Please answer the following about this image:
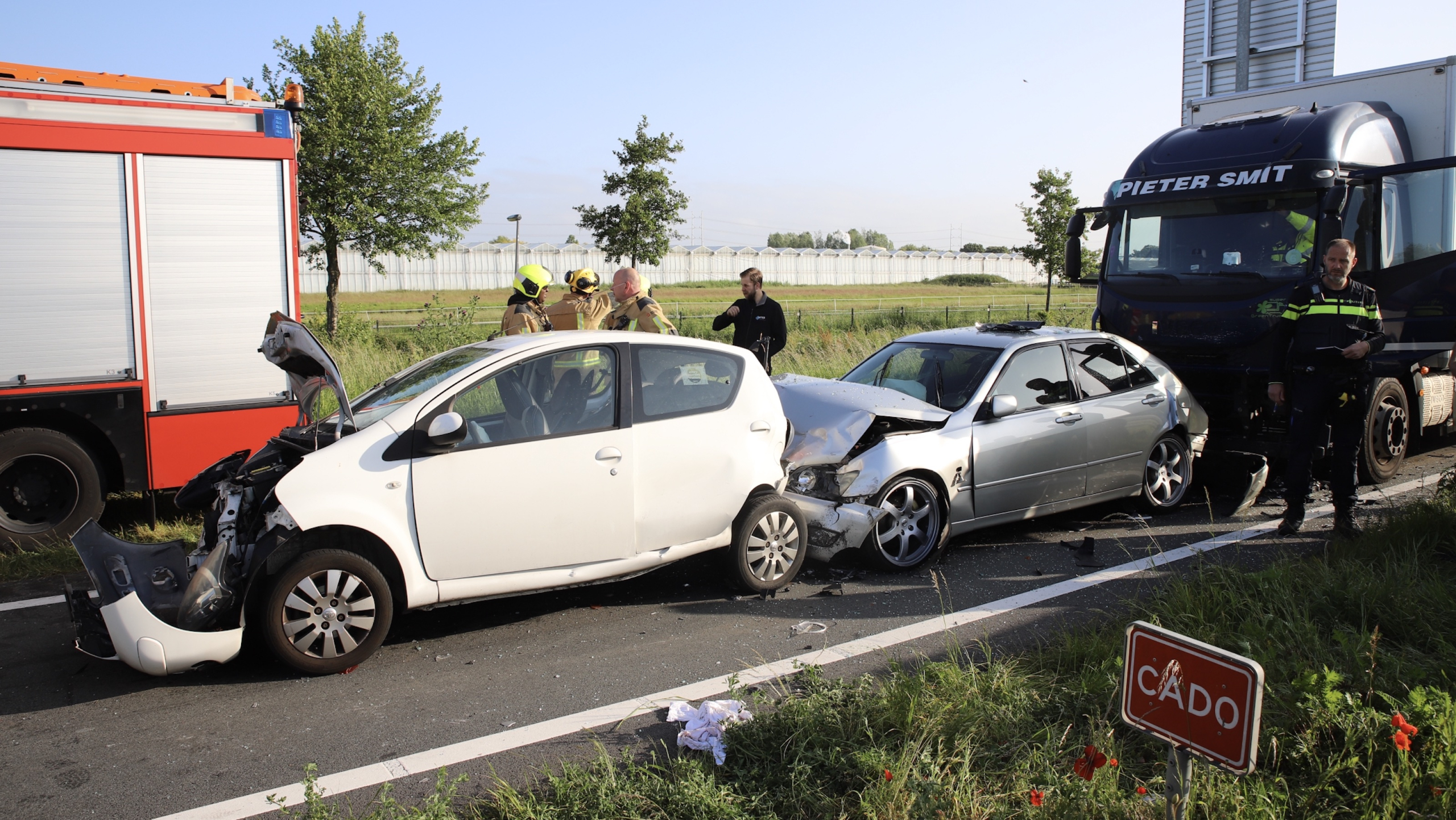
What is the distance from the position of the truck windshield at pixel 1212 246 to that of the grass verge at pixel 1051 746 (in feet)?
15.6

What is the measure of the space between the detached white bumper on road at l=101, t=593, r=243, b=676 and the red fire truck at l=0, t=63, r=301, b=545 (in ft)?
9.60

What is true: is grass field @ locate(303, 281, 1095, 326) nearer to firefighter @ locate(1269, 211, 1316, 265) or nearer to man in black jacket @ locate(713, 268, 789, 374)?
man in black jacket @ locate(713, 268, 789, 374)

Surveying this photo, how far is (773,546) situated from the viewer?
231 inches

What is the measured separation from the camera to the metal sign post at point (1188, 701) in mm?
2189

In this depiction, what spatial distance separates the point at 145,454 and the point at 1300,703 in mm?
6902

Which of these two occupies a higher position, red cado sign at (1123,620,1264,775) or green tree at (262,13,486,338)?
green tree at (262,13,486,338)

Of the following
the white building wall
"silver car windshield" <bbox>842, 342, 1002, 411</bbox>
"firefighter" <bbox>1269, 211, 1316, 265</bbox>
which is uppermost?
the white building wall

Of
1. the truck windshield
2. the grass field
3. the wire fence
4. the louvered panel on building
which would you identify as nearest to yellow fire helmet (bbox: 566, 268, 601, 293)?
the louvered panel on building

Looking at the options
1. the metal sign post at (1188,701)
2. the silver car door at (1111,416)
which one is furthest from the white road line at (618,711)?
the metal sign post at (1188,701)

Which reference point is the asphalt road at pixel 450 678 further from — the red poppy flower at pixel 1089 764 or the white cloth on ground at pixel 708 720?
the red poppy flower at pixel 1089 764

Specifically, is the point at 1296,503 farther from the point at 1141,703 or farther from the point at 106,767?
the point at 106,767

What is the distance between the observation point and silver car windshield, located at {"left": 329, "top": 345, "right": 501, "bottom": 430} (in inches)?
197

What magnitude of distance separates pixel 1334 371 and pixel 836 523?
3652 millimetres

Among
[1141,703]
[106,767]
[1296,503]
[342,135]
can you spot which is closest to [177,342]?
[106,767]
